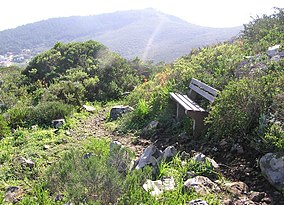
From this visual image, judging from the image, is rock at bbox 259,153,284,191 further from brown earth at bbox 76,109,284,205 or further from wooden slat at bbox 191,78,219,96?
wooden slat at bbox 191,78,219,96

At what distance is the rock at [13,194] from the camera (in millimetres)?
4462

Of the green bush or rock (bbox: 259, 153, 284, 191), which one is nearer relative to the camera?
rock (bbox: 259, 153, 284, 191)

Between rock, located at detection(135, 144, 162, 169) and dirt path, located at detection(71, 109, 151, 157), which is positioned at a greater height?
rock, located at detection(135, 144, 162, 169)

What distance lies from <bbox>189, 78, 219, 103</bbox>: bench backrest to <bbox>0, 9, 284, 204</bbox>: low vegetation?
0.22m

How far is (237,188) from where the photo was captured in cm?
375

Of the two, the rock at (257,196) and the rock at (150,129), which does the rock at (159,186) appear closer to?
the rock at (257,196)

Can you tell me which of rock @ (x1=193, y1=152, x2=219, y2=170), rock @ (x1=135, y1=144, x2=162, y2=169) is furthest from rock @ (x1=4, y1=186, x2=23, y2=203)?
rock @ (x1=193, y1=152, x2=219, y2=170)

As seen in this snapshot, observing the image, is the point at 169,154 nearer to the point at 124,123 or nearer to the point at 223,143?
the point at 223,143

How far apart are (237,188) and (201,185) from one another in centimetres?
44

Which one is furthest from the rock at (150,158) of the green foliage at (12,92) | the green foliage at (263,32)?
the green foliage at (12,92)

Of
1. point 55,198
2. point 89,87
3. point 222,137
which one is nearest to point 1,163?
point 55,198

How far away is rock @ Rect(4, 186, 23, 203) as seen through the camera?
446cm

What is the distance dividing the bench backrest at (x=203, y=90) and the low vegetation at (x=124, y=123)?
216 mm

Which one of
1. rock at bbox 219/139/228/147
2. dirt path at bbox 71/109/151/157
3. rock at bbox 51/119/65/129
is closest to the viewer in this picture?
rock at bbox 219/139/228/147
